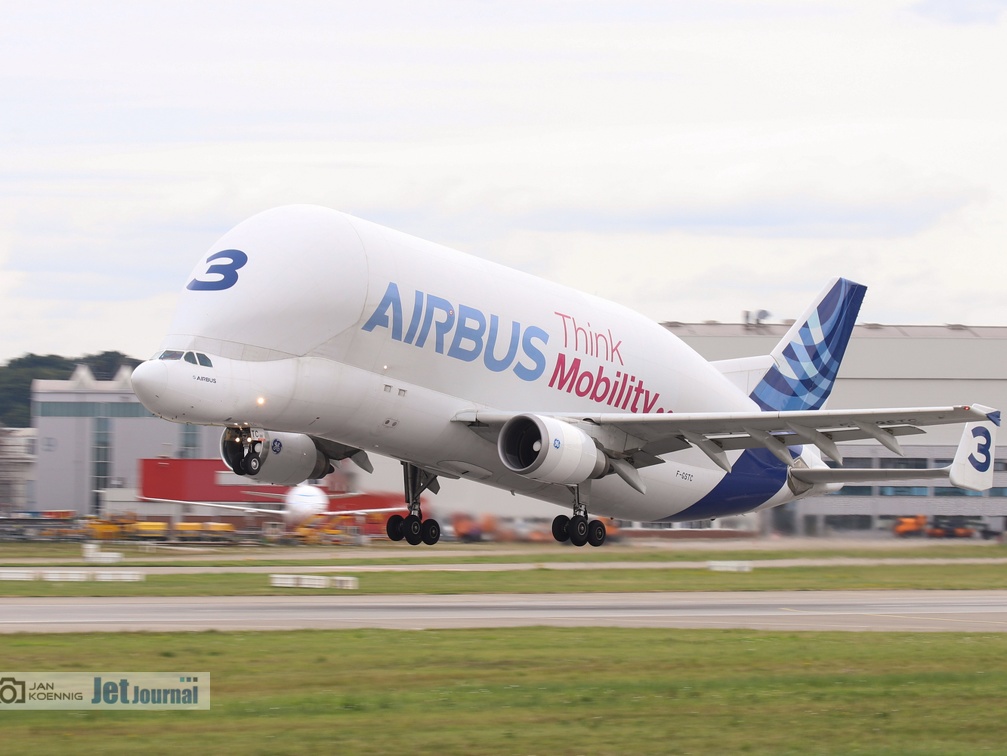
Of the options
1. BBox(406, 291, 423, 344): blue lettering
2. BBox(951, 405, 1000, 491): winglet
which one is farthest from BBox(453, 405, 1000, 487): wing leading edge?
BBox(406, 291, 423, 344): blue lettering

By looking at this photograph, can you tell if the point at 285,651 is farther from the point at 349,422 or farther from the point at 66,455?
the point at 66,455

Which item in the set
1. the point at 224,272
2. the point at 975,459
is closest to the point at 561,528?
the point at 224,272

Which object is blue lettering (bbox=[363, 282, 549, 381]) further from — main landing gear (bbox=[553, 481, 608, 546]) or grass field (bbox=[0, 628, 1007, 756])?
grass field (bbox=[0, 628, 1007, 756])

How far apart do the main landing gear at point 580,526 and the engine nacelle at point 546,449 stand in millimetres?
1977

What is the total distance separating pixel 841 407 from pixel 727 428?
208ft

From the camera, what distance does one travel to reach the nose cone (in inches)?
1061

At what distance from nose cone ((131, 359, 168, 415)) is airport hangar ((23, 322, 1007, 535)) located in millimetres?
31812

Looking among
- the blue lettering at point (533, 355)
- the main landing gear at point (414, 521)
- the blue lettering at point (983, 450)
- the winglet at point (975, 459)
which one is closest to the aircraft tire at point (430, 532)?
the main landing gear at point (414, 521)

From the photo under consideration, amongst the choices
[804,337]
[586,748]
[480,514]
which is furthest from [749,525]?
[586,748]

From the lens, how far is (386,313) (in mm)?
29500

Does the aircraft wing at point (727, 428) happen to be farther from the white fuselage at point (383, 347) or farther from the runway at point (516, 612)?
the runway at point (516, 612)

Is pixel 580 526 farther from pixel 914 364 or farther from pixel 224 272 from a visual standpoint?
pixel 914 364

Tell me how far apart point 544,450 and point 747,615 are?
920 centimetres

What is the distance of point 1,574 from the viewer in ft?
162
